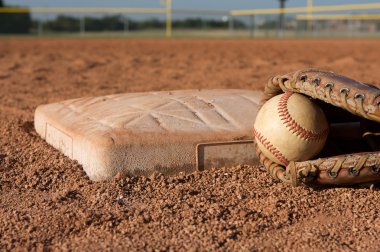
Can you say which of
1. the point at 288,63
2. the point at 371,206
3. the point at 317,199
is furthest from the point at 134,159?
the point at 288,63

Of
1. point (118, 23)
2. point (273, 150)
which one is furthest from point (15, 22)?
point (273, 150)

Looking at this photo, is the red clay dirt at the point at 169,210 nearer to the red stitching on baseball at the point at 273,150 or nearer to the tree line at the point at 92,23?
the red stitching on baseball at the point at 273,150

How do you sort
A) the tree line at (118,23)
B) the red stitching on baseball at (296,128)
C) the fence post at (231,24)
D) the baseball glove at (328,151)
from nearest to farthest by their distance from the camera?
the baseball glove at (328,151), the red stitching on baseball at (296,128), the tree line at (118,23), the fence post at (231,24)

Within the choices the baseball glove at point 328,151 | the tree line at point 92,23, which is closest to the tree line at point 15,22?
the tree line at point 92,23

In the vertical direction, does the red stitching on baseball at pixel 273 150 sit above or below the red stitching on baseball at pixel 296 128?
below

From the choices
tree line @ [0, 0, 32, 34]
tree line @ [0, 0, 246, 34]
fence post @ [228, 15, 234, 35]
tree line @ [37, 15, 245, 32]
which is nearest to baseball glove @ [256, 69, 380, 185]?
tree line @ [0, 0, 32, 34]
